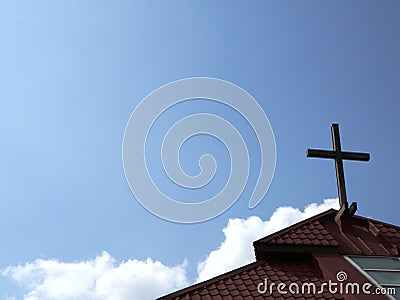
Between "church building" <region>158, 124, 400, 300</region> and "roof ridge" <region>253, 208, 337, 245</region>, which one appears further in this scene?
"roof ridge" <region>253, 208, 337, 245</region>

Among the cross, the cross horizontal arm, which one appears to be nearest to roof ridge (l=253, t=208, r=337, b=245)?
the cross

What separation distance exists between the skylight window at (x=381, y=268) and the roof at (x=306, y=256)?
0.13m

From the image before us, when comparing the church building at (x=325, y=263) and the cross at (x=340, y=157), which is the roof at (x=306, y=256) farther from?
the cross at (x=340, y=157)

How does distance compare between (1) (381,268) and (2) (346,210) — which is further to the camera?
(2) (346,210)

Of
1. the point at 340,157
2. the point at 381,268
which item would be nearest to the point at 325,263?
the point at 381,268

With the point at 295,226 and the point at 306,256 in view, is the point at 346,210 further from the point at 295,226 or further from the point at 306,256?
the point at 306,256

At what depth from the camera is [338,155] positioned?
37.7 ft

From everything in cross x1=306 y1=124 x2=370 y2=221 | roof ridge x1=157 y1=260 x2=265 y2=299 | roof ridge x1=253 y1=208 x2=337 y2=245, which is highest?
cross x1=306 y1=124 x2=370 y2=221

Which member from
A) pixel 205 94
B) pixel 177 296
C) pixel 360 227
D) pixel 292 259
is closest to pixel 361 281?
pixel 292 259

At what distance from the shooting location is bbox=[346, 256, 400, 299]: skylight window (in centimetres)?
950

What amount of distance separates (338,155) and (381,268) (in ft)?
8.39

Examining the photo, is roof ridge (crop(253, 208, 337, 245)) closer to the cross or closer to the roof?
the roof

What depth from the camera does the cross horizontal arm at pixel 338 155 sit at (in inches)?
445

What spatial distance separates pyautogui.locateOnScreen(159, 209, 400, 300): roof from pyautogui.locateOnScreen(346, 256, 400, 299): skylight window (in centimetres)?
13
